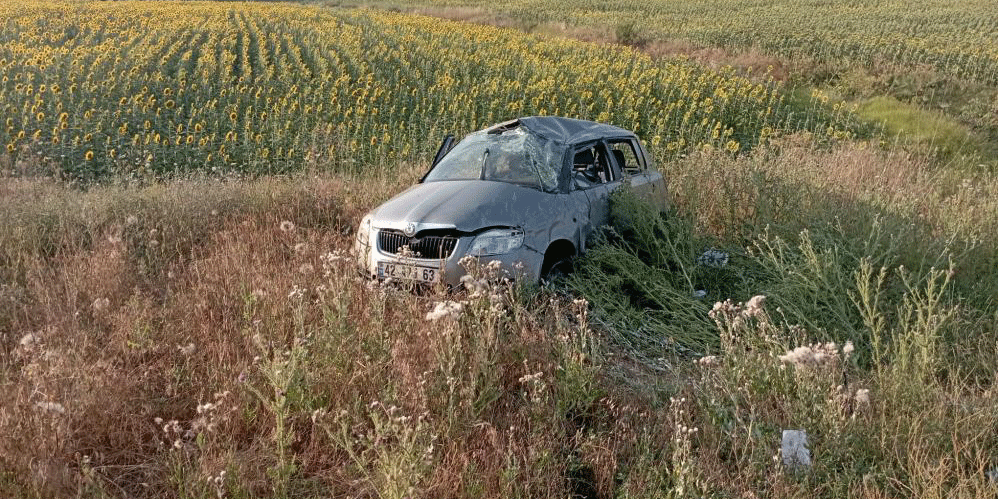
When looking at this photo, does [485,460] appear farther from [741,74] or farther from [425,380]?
[741,74]

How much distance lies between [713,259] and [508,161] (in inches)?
76.5

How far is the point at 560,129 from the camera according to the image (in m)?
6.76

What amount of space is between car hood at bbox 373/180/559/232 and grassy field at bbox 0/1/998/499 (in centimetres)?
55

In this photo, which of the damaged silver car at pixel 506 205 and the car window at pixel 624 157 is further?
the car window at pixel 624 157

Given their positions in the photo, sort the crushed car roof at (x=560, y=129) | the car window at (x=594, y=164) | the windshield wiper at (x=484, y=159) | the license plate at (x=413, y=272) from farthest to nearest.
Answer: the car window at (x=594, y=164)
the crushed car roof at (x=560, y=129)
the windshield wiper at (x=484, y=159)
the license plate at (x=413, y=272)

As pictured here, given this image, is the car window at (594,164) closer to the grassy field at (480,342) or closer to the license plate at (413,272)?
the grassy field at (480,342)

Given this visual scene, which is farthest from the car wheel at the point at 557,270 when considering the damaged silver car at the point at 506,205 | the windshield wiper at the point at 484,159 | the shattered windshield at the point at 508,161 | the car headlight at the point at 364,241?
the car headlight at the point at 364,241

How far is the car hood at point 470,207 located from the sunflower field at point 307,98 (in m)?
5.13

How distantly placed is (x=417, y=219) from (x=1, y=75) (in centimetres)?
1324

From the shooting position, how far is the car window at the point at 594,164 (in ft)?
22.6

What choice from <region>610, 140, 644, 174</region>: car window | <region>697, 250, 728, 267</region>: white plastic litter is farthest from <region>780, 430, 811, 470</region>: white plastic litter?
<region>610, 140, 644, 174</region>: car window

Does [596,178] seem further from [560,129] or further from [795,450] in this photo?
[795,450]

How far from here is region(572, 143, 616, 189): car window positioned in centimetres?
689

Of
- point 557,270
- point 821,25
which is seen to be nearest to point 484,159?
point 557,270
